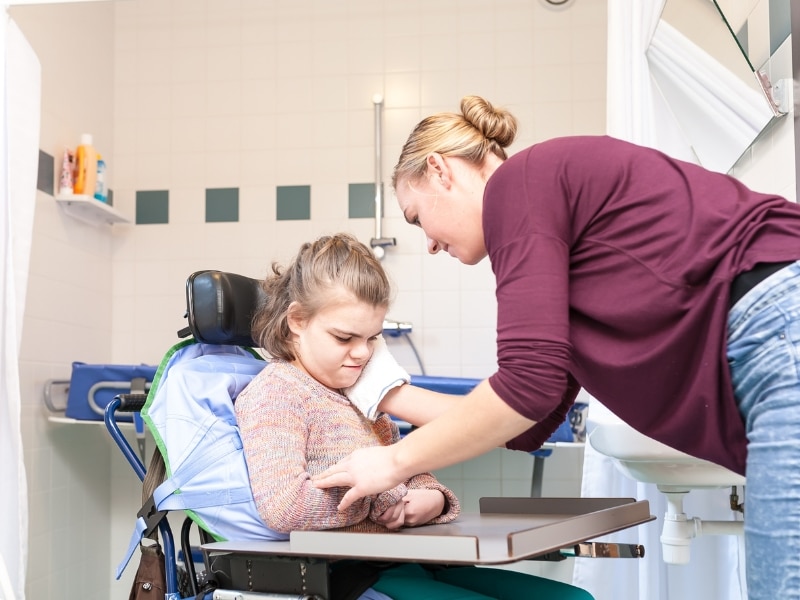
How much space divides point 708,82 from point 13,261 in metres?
1.71

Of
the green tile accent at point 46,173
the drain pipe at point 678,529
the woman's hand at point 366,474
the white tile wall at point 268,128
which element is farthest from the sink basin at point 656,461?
the green tile accent at point 46,173

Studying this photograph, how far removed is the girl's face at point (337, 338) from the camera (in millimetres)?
1516

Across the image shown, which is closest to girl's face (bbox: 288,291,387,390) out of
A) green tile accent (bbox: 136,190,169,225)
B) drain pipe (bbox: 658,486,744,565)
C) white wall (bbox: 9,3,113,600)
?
drain pipe (bbox: 658,486,744,565)

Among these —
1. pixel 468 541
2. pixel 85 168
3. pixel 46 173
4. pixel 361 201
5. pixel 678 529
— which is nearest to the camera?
pixel 468 541

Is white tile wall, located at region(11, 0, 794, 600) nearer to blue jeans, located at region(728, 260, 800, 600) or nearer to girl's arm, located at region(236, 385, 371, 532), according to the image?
girl's arm, located at region(236, 385, 371, 532)

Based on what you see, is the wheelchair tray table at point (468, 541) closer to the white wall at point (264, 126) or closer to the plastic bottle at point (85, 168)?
the white wall at point (264, 126)

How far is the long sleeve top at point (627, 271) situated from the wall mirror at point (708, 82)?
0.78 meters

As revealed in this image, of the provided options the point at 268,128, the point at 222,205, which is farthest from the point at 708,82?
the point at 222,205

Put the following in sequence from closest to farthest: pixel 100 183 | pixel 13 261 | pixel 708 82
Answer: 1. pixel 708 82
2. pixel 13 261
3. pixel 100 183

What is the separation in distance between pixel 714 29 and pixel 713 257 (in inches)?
41.9

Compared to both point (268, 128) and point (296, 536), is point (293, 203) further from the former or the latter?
point (296, 536)

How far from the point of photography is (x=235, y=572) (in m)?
1.25

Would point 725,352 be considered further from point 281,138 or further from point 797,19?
point 281,138

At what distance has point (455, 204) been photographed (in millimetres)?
1301
